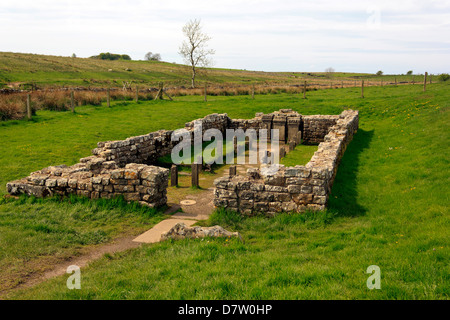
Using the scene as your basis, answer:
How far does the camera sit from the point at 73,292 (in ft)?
16.3

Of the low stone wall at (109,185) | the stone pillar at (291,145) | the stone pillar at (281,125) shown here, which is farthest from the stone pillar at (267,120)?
the low stone wall at (109,185)

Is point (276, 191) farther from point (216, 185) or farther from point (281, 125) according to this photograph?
point (281, 125)

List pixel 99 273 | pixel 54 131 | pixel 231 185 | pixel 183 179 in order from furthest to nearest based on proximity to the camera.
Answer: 1. pixel 54 131
2. pixel 183 179
3. pixel 231 185
4. pixel 99 273

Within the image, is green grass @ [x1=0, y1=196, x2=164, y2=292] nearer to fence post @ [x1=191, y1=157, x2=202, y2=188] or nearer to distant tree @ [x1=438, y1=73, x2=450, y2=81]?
fence post @ [x1=191, y1=157, x2=202, y2=188]

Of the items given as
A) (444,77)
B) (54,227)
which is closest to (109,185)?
(54,227)

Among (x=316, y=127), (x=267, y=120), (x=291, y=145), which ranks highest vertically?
(x=267, y=120)

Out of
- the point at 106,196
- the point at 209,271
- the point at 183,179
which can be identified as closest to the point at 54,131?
the point at 183,179

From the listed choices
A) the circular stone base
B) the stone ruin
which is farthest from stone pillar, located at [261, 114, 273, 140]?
the circular stone base

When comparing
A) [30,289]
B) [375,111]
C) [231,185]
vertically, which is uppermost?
[375,111]

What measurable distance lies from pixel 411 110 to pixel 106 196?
20051 millimetres

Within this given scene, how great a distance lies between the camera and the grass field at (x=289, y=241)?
4.85 metres

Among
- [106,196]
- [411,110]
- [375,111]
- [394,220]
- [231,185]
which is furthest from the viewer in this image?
[375,111]

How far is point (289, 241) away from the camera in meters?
7.14
